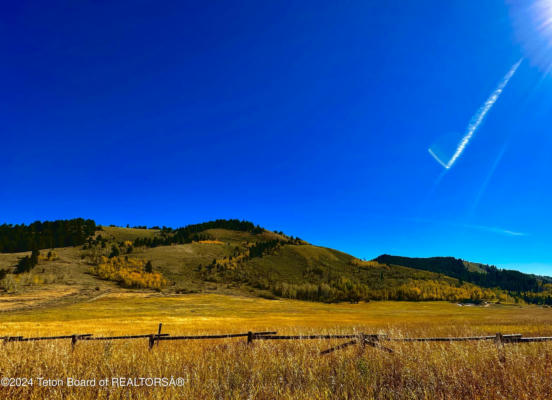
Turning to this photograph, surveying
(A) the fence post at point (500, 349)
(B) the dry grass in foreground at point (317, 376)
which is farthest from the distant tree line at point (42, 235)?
(A) the fence post at point (500, 349)

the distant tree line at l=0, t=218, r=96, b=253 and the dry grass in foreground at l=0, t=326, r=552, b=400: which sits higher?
the distant tree line at l=0, t=218, r=96, b=253

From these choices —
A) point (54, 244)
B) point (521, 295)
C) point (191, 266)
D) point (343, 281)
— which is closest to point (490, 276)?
point (521, 295)

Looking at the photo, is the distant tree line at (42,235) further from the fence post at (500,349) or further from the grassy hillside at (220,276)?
the fence post at (500,349)

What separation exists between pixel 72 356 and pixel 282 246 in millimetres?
180115

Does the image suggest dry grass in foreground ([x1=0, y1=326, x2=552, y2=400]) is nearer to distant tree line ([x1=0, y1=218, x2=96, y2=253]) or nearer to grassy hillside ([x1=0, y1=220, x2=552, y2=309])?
grassy hillside ([x1=0, y1=220, x2=552, y2=309])

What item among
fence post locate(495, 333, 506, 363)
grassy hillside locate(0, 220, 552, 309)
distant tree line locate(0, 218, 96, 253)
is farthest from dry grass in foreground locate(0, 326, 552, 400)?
distant tree line locate(0, 218, 96, 253)

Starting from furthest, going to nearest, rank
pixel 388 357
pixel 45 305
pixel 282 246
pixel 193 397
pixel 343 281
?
pixel 282 246 < pixel 343 281 < pixel 45 305 < pixel 388 357 < pixel 193 397

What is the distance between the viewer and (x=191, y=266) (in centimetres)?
13438

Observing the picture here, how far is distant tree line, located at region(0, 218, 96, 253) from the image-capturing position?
140000mm

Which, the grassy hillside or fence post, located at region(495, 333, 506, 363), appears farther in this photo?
the grassy hillside

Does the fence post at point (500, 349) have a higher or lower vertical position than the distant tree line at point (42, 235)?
lower

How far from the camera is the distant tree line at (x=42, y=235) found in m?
140

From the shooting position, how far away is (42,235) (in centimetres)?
14875

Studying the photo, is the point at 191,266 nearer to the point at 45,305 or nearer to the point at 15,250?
the point at 45,305
